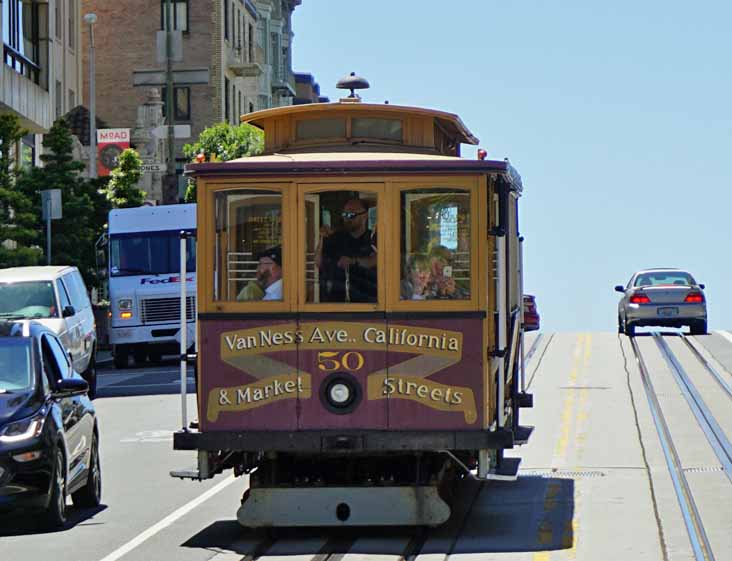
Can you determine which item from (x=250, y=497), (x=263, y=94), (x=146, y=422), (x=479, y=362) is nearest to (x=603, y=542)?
(x=479, y=362)

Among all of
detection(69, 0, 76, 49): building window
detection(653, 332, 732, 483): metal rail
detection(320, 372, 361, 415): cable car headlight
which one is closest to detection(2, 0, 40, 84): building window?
detection(69, 0, 76, 49): building window

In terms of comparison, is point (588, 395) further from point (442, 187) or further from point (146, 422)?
point (442, 187)

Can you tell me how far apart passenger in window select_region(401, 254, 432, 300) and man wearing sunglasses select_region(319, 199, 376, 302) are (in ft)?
0.82

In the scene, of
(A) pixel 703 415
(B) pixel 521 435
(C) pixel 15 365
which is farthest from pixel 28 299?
(B) pixel 521 435

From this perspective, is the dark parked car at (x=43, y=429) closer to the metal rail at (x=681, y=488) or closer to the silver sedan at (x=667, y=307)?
the metal rail at (x=681, y=488)

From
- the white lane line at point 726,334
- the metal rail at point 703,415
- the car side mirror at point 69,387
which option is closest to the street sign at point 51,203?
the metal rail at point 703,415

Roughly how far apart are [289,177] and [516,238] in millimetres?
3390

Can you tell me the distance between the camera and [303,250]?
13.4 metres

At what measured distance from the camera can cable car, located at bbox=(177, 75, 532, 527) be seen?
516 inches

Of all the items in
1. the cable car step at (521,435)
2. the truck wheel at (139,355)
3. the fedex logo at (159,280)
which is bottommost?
the truck wheel at (139,355)

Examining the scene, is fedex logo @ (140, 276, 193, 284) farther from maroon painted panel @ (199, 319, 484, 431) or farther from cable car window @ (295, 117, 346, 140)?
maroon painted panel @ (199, 319, 484, 431)

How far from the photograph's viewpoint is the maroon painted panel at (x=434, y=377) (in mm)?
13133

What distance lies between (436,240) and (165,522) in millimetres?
3397

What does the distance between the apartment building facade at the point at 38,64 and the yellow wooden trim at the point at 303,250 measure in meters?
30.8
